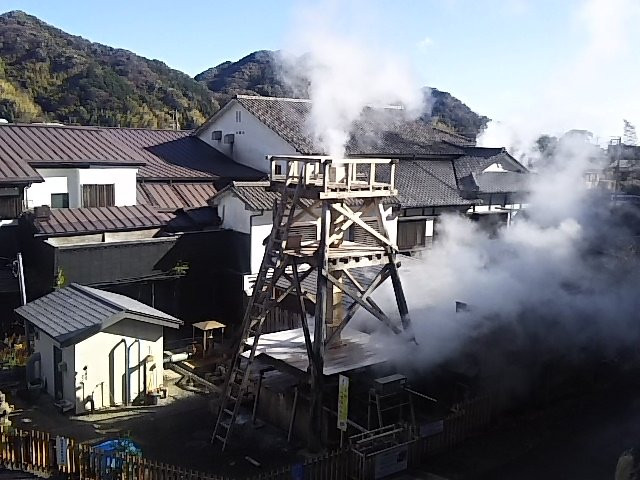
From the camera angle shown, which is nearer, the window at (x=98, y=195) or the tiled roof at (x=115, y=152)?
the tiled roof at (x=115, y=152)

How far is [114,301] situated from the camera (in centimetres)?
1477

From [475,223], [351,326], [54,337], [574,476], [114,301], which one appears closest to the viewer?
[574,476]

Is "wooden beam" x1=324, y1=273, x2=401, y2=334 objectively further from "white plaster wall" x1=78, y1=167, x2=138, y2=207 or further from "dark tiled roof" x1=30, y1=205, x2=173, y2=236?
"white plaster wall" x1=78, y1=167, x2=138, y2=207

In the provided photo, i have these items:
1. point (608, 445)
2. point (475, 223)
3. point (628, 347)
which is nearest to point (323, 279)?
point (608, 445)

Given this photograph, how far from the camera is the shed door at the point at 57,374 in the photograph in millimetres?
14234

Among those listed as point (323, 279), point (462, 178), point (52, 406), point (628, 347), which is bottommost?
point (52, 406)

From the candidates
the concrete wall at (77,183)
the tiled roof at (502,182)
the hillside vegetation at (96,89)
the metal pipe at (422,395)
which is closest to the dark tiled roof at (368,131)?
the tiled roof at (502,182)

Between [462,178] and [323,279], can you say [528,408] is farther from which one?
[462,178]

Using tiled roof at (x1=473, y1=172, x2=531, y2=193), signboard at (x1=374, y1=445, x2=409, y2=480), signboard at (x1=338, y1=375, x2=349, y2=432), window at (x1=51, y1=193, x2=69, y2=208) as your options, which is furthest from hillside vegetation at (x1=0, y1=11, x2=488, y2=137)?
signboard at (x1=374, y1=445, x2=409, y2=480)

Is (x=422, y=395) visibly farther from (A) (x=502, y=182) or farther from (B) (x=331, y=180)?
(A) (x=502, y=182)

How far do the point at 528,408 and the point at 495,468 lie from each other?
2.75m

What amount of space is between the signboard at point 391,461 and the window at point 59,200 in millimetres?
12520

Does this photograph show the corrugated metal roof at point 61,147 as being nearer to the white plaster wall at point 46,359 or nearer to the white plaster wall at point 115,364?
the white plaster wall at point 46,359

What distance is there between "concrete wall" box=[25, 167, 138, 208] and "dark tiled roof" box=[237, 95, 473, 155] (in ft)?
18.1
